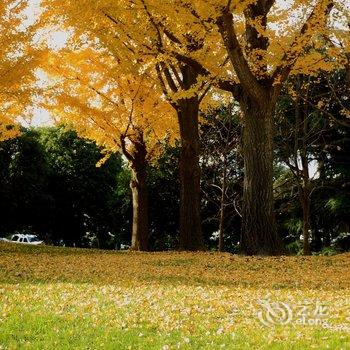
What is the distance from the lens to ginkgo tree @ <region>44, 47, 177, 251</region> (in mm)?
17266

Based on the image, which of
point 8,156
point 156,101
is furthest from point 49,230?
point 156,101

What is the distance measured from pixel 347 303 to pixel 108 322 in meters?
2.88

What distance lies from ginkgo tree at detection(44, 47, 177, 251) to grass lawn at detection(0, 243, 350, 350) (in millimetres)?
7388

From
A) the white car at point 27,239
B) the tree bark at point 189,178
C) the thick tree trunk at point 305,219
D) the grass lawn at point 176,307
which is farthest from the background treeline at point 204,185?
the grass lawn at point 176,307

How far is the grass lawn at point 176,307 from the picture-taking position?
5.01 m

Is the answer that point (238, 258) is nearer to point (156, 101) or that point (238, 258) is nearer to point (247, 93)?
point (247, 93)

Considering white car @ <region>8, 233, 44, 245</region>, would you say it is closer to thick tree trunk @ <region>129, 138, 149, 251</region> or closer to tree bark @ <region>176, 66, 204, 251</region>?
thick tree trunk @ <region>129, 138, 149, 251</region>

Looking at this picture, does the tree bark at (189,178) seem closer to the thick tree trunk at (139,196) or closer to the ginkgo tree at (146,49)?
the ginkgo tree at (146,49)

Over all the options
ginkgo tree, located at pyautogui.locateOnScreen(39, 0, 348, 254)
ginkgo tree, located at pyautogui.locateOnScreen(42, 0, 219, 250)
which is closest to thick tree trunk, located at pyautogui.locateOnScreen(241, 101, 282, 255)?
ginkgo tree, located at pyautogui.locateOnScreen(39, 0, 348, 254)

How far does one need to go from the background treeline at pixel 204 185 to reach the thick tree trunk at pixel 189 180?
7070 millimetres

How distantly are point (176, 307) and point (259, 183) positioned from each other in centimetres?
682

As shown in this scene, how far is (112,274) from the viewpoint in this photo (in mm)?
10109

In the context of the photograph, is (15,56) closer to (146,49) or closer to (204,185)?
(146,49)

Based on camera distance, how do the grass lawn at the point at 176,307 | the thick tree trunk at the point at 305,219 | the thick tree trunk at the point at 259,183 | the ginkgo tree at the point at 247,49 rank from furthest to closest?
1. the thick tree trunk at the point at 305,219
2. the thick tree trunk at the point at 259,183
3. the ginkgo tree at the point at 247,49
4. the grass lawn at the point at 176,307
